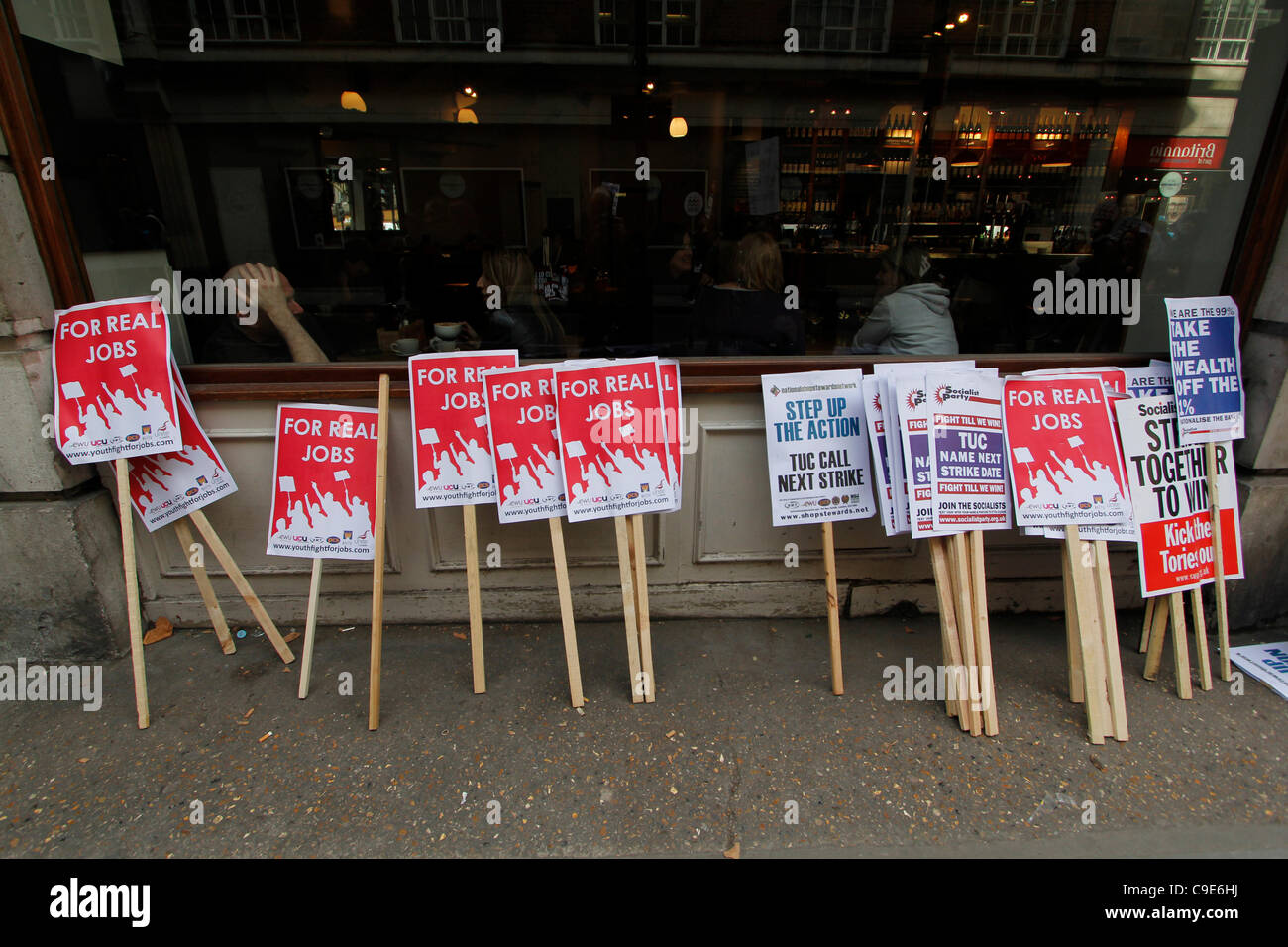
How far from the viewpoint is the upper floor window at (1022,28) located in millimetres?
5805

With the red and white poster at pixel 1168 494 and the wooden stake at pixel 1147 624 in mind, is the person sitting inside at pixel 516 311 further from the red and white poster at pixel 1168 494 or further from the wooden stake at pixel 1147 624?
the wooden stake at pixel 1147 624

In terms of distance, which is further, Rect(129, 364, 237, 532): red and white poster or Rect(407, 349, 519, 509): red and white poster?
Rect(129, 364, 237, 532): red and white poster

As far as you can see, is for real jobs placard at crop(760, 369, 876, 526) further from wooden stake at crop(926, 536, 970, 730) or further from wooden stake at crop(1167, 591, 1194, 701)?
wooden stake at crop(1167, 591, 1194, 701)

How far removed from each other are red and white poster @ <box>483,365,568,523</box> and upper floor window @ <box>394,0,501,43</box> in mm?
4836

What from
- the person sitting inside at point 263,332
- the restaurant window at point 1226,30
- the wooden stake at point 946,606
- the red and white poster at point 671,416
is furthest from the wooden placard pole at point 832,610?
the restaurant window at point 1226,30

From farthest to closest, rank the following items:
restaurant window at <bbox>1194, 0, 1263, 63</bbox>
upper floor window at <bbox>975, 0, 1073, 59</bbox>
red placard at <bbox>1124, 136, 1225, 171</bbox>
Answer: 1. upper floor window at <bbox>975, 0, 1073, 59</bbox>
2. red placard at <bbox>1124, 136, 1225, 171</bbox>
3. restaurant window at <bbox>1194, 0, 1263, 63</bbox>

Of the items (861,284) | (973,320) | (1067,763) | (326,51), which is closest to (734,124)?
(861,284)

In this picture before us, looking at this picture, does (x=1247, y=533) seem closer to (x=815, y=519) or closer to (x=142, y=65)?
(x=815, y=519)

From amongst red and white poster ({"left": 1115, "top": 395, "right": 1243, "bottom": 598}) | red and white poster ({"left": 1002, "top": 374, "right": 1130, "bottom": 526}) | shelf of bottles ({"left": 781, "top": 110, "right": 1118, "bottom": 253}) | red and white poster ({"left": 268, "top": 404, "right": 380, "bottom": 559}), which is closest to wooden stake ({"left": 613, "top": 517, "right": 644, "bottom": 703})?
red and white poster ({"left": 268, "top": 404, "right": 380, "bottom": 559})

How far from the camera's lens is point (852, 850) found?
223 centimetres

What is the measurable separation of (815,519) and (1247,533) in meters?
2.56

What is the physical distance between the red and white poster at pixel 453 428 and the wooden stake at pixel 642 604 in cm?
73

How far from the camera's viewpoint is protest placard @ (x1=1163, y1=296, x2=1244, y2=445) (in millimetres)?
2980

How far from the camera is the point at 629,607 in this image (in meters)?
2.85
